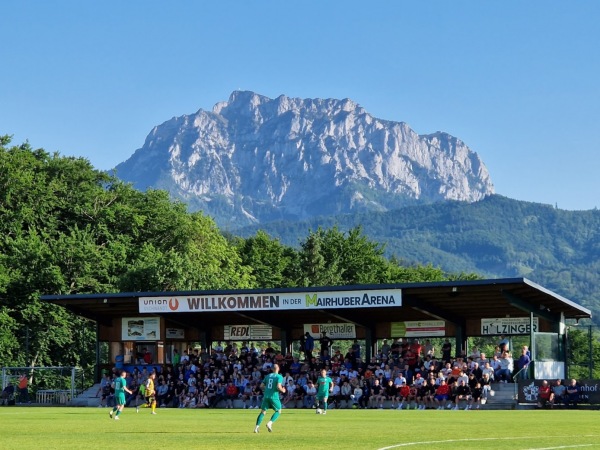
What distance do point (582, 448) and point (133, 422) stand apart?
15562 millimetres

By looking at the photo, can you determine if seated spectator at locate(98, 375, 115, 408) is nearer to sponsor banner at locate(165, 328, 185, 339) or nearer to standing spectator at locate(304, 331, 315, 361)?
sponsor banner at locate(165, 328, 185, 339)

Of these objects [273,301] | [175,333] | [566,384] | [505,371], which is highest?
[273,301]

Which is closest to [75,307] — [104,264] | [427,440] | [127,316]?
[127,316]

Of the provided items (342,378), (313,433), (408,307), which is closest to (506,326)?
(408,307)

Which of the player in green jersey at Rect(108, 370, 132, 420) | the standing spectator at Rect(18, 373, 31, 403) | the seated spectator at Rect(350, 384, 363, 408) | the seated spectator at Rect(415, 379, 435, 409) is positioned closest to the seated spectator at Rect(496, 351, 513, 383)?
the seated spectator at Rect(415, 379, 435, 409)

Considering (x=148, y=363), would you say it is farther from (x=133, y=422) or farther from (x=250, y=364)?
(x=133, y=422)

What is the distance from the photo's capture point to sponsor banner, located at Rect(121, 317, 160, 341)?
50.9 metres

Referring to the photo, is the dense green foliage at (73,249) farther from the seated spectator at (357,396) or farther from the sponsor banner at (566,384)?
the sponsor banner at (566,384)

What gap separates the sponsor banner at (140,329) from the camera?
5091cm

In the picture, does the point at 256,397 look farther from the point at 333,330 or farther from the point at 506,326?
the point at 506,326

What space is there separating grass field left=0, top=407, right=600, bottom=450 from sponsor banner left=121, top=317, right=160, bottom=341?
1792cm

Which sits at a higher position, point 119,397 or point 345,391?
point 119,397

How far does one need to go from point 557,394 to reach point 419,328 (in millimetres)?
10326

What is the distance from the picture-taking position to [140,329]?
5150cm
